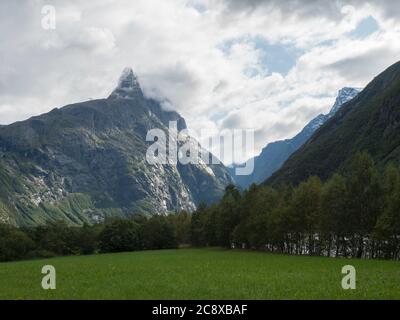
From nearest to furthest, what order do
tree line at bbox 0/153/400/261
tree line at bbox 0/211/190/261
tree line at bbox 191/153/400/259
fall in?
1. tree line at bbox 191/153/400/259
2. tree line at bbox 0/153/400/261
3. tree line at bbox 0/211/190/261

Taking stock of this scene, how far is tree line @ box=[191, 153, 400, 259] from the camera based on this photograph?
253 ft

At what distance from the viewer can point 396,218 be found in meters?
68.6

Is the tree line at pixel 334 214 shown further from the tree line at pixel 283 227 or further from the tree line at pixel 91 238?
the tree line at pixel 91 238

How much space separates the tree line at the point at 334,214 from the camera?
77000 mm

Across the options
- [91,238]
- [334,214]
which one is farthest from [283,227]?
[91,238]

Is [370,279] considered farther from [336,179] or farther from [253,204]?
[253,204]

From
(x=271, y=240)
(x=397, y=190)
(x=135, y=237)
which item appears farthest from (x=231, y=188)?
(x=397, y=190)

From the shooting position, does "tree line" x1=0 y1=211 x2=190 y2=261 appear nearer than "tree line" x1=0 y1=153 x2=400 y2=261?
No

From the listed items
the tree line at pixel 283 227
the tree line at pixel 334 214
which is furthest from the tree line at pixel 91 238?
the tree line at pixel 334 214

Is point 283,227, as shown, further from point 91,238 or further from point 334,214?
point 91,238

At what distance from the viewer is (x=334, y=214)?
3268 inches

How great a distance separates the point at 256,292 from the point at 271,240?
2837 inches

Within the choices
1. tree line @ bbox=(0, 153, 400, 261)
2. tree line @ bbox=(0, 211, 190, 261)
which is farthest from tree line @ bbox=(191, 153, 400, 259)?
tree line @ bbox=(0, 211, 190, 261)

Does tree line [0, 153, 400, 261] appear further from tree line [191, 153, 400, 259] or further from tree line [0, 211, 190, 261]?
tree line [191, 153, 400, 259]
